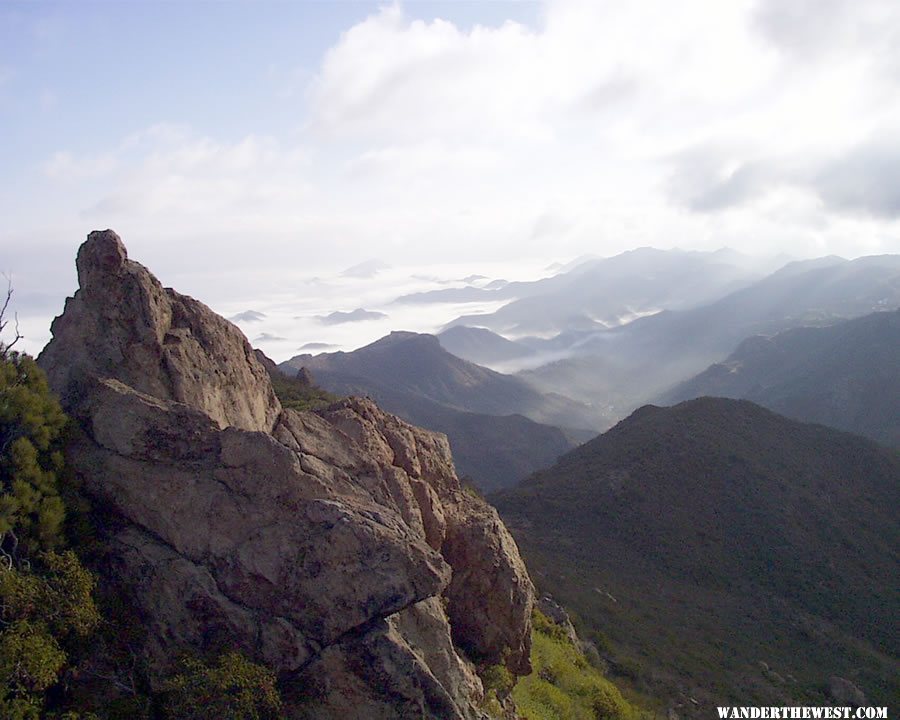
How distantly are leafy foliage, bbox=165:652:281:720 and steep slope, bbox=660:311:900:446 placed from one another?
96.6 metres

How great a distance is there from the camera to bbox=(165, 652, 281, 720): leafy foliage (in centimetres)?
961

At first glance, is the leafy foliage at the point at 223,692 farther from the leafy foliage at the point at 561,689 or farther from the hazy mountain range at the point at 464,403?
the hazy mountain range at the point at 464,403

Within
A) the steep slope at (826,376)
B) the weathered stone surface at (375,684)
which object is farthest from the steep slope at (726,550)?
the steep slope at (826,376)

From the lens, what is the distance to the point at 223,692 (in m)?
9.70

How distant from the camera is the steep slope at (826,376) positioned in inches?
4018

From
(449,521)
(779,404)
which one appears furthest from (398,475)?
(779,404)

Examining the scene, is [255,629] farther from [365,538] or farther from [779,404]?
[779,404]

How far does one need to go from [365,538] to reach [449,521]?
622 centimetres

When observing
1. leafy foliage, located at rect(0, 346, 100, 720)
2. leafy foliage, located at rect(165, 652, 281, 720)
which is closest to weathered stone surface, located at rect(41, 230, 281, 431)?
leafy foliage, located at rect(0, 346, 100, 720)

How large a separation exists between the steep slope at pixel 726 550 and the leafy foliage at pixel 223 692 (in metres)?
19.4

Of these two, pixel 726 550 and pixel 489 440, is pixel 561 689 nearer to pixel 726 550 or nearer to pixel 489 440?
pixel 726 550

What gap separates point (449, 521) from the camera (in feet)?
56.6

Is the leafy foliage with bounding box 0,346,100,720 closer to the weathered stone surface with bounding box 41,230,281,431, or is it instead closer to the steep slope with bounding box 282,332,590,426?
the weathered stone surface with bounding box 41,230,281,431

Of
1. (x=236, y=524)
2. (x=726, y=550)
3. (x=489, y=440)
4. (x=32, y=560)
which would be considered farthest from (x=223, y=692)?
(x=489, y=440)
